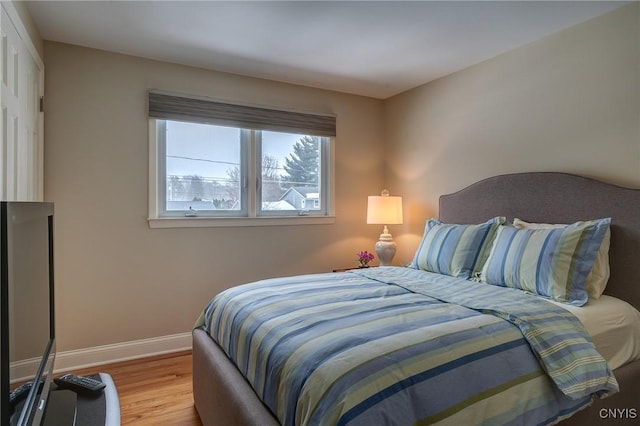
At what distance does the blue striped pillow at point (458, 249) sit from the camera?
95.7 inches

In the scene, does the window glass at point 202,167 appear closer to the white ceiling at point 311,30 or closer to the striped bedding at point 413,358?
the white ceiling at point 311,30

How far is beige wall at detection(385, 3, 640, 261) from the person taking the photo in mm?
2207

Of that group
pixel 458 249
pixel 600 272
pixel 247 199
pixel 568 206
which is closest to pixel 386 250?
pixel 458 249

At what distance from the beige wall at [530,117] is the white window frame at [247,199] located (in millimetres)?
776

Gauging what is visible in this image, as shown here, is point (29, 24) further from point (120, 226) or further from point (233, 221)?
point (233, 221)

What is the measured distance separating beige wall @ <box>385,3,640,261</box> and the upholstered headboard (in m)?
0.12

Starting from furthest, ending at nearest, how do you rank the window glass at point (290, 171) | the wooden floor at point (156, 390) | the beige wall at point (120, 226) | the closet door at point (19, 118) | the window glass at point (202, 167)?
the window glass at point (290, 171), the window glass at point (202, 167), the beige wall at point (120, 226), the wooden floor at point (156, 390), the closet door at point (19, 118)

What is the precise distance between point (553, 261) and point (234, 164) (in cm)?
256

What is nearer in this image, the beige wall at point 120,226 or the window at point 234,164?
the beige wall at point 120,226

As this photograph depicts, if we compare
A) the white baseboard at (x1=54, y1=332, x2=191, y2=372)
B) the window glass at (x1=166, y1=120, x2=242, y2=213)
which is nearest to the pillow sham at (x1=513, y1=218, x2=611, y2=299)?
the window glass at (x1=166, y1=120, x2=242, y2=213)

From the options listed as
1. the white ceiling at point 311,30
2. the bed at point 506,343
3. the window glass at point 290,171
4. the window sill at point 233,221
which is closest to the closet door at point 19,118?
the white ceiling at point 311,30

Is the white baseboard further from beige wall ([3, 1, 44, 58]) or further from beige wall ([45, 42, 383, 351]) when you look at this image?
beige wall ([3, 1, 44, 58])

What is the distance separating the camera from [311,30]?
249cm

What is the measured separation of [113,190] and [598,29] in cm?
353
